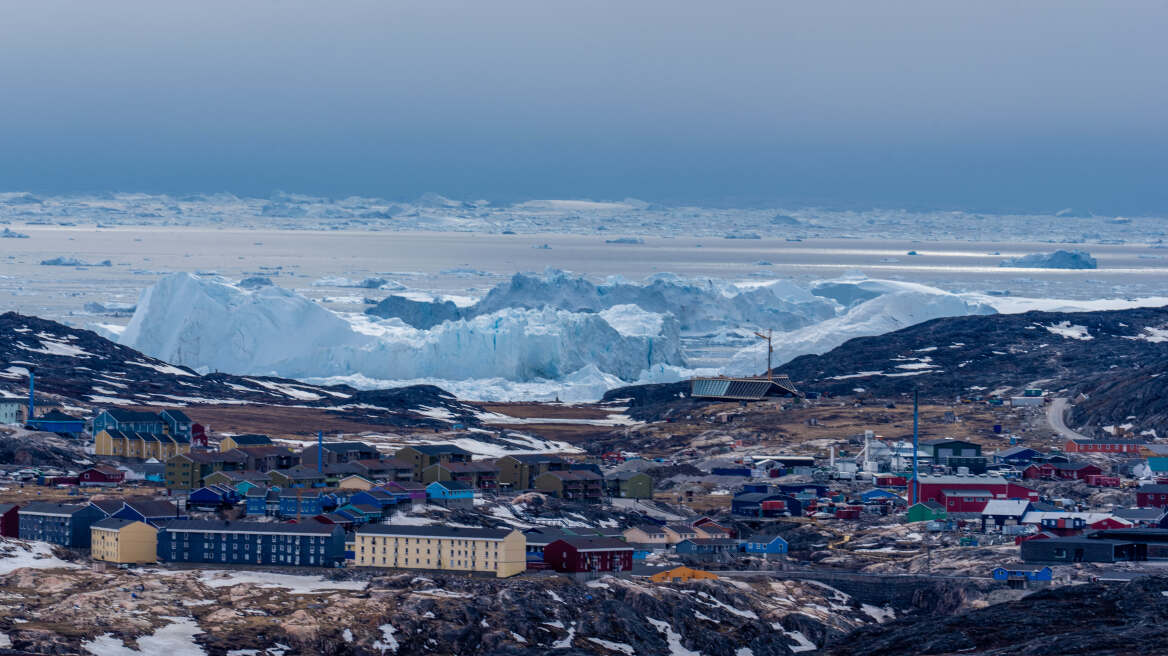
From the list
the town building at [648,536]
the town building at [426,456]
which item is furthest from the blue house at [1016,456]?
the town building at [648,536]

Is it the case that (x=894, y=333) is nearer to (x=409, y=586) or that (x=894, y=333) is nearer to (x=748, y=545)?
(x=748, y=545)

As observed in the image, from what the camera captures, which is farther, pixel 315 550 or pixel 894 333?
pixel 894 333

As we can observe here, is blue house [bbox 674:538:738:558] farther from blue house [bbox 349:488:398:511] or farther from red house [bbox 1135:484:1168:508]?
red house [bbox 1135:484:1168:508]

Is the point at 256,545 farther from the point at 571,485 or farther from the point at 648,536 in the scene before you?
the point at 571,485

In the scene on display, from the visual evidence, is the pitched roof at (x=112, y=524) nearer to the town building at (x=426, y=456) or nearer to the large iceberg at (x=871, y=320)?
the town building at (x=426, y=456)

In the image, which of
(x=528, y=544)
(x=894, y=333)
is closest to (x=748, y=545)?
(x=528, y=544)

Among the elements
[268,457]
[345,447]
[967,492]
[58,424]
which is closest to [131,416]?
[58,424]
